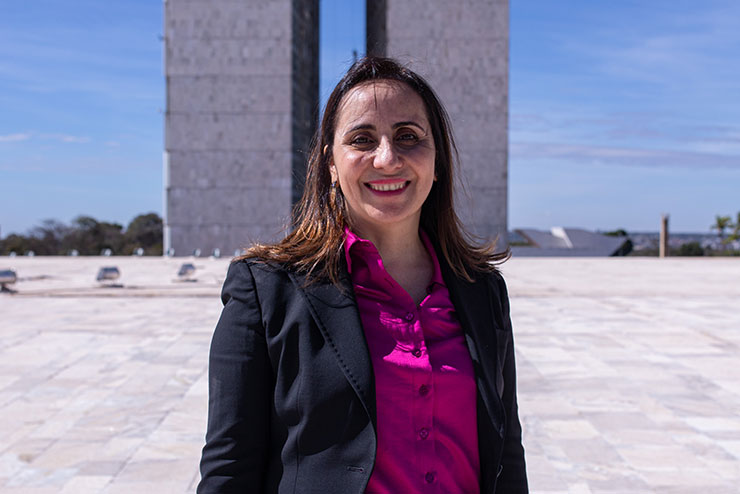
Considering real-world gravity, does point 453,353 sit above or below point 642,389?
above

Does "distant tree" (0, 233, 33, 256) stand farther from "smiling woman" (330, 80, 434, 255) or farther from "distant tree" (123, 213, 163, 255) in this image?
"smiling woman" (330, 80, 434, 255)

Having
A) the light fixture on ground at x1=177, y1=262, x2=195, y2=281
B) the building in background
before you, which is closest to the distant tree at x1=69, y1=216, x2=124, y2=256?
the building in background

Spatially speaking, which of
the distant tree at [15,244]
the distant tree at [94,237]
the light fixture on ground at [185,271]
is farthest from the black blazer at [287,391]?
the distant tree at [94,237]

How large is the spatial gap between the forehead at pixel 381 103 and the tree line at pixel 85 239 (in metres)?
32.1

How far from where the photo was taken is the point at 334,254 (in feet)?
5.55

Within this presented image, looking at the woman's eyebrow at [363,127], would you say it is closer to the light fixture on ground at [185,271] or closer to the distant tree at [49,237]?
the light fixture on ground at [185,271]

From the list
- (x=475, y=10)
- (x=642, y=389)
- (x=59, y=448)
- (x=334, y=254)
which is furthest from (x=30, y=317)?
(x=475, y=10)

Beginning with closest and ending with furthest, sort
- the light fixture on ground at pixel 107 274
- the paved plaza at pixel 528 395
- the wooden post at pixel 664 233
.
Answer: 1. the paved plaza at pixel 528 395
2. the light fixture on ground at pixel 107 274
3. the wooden post at pixel 664 233

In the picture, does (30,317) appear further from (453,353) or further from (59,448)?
(453,353)

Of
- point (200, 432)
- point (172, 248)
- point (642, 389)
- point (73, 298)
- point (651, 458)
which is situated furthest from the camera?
point (172, 248)

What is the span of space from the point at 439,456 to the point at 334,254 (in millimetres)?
529

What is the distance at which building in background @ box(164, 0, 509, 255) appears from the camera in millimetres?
31562

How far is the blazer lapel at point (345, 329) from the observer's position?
4.94 ft

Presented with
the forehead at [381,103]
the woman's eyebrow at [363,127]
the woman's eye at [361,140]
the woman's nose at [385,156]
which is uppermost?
the forehead at [381,103]
